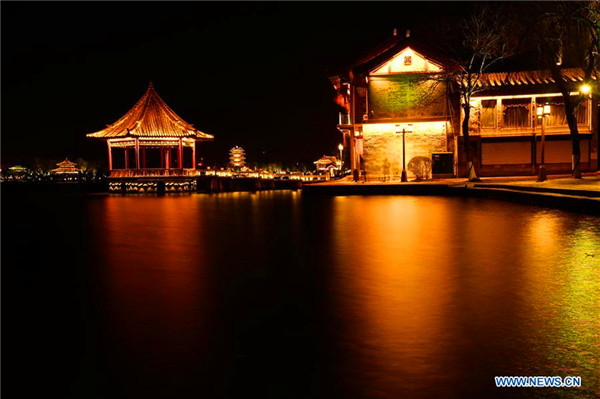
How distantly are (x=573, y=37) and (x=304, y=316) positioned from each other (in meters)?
27.5

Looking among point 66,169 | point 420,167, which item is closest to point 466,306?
point 420,167

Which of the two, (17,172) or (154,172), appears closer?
(154,172)

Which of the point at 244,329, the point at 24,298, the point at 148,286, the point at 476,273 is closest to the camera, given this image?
the point at 244,329

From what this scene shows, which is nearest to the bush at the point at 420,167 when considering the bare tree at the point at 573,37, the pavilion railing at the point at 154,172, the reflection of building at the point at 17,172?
the bare tree at the point at 573,37

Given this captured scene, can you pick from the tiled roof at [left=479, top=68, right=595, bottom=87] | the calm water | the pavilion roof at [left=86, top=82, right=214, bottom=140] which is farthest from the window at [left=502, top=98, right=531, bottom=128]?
the calm water

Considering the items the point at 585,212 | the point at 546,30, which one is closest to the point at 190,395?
the point at 585,212

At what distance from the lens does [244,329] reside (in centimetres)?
571

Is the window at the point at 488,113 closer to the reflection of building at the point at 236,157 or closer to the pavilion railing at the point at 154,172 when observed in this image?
the pavilion railing at the point at 154,172

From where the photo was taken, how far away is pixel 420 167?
3597cm

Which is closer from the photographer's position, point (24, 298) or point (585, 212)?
point (24, 298)

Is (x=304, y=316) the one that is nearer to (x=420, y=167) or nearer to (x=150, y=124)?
(x=420, y=167)

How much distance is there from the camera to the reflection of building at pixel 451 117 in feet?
117

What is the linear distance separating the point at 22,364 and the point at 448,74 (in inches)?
1294

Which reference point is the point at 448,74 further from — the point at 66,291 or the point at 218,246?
the point at 66,291
